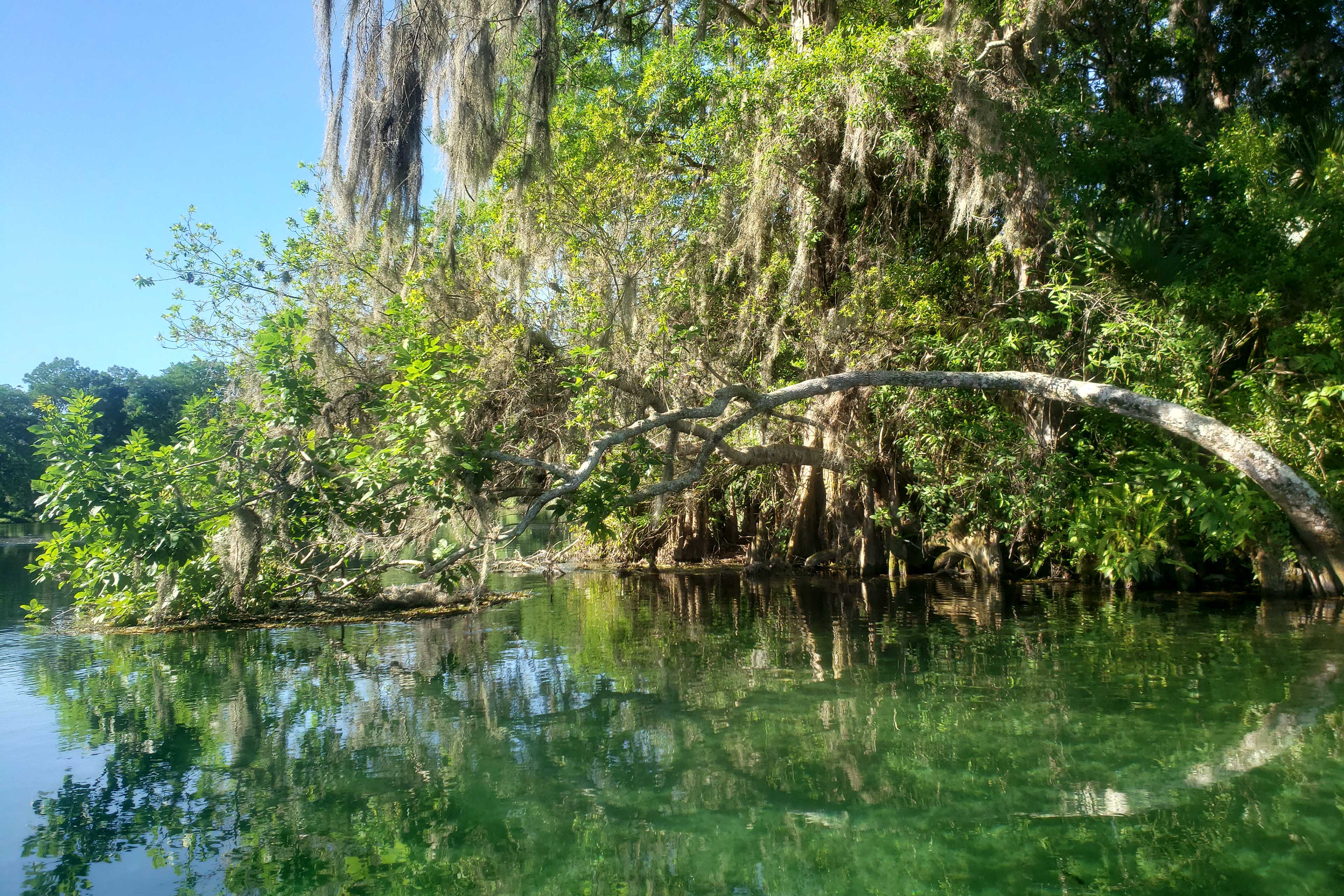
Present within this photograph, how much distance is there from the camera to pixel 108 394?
134 ft

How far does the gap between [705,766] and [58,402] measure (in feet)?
114

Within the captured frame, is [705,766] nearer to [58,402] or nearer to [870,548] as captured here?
[870,548]

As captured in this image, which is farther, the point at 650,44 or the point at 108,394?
the point at 108,394

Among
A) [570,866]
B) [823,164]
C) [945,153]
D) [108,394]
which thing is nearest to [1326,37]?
[945,153]

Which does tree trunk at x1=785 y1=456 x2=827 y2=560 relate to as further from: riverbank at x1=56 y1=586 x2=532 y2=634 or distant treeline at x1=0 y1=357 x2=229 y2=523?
distant treeline at x1=0 y1=357 x2=229 y2=523

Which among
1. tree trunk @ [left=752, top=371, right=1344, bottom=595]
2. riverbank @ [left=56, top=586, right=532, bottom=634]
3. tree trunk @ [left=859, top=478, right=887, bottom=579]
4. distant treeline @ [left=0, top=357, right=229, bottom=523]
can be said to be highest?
distant treeline @ [left=0, top=357, right=229, bottom=523]

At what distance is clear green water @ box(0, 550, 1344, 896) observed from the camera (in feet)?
10.6

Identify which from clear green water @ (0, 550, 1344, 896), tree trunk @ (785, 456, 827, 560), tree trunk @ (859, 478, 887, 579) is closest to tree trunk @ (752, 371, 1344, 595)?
clear green water @ (0, 550, 1344, 896)

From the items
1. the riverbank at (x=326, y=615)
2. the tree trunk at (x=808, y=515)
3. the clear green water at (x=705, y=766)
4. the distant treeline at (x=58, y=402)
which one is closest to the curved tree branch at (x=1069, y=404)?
the clear green water at (x=705, y=766)

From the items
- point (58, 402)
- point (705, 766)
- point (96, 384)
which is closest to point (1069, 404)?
point (705, 766)

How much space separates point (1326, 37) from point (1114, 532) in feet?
22.7

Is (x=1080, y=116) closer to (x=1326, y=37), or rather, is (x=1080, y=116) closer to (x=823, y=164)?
(x=823, y=164)

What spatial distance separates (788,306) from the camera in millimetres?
10828

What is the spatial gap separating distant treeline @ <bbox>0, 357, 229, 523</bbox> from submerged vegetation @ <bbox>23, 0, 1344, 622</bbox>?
25.0 m
